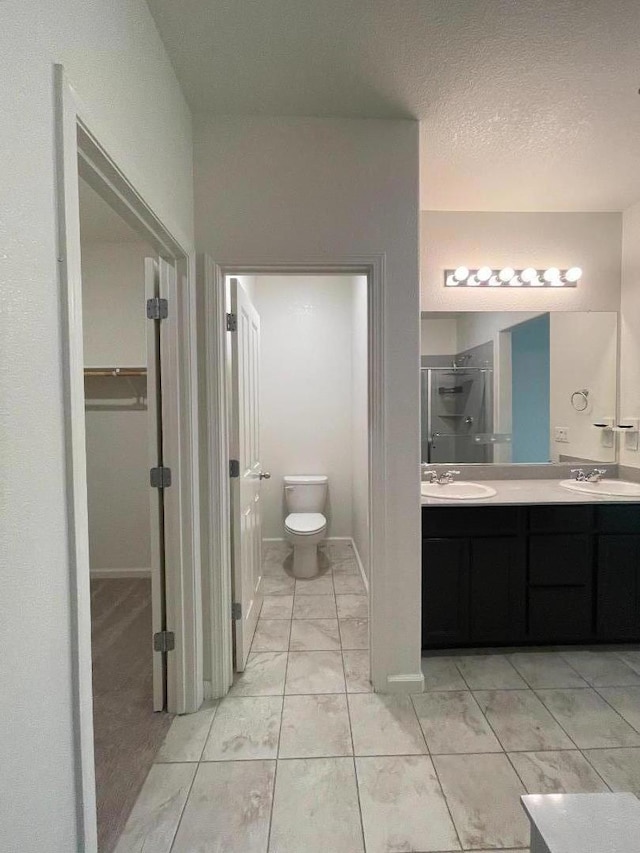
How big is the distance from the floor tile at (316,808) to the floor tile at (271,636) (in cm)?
77

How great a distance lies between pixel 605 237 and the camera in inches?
103

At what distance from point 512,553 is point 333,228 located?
1848 millimetres

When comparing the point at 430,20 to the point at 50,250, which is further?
the point at 430,20

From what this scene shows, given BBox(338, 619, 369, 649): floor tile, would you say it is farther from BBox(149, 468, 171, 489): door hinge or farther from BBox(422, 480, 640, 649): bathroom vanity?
BBox(149, 468, 171, 489): door hinge

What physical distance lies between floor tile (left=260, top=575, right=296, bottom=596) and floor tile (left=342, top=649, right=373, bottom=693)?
880 millimetres

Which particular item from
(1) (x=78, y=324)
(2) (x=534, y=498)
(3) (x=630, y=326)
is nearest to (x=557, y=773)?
(2) (x=534, y=498)

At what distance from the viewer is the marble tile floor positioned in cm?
128

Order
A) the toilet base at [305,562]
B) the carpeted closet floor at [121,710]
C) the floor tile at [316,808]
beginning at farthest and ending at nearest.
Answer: the toilet base at [305,562] → the carpeted closet floor at [121,710] → the floor tile at [316,808]

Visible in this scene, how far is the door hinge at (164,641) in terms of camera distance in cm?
177

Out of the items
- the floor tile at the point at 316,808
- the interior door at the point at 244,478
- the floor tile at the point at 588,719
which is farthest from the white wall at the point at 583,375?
the floor tile at the point at 316,808

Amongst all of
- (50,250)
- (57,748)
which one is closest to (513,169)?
(50,250)

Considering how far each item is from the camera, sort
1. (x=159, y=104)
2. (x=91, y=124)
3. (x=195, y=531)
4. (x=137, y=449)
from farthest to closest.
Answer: (x=137, y=449) < (x=195, y=531) < (x=159, y=104) < (x=91, y=124)

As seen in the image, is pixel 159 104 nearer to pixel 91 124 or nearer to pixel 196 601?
pixel 91 124

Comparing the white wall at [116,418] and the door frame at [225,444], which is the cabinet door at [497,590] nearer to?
the door frame at [225,444]
